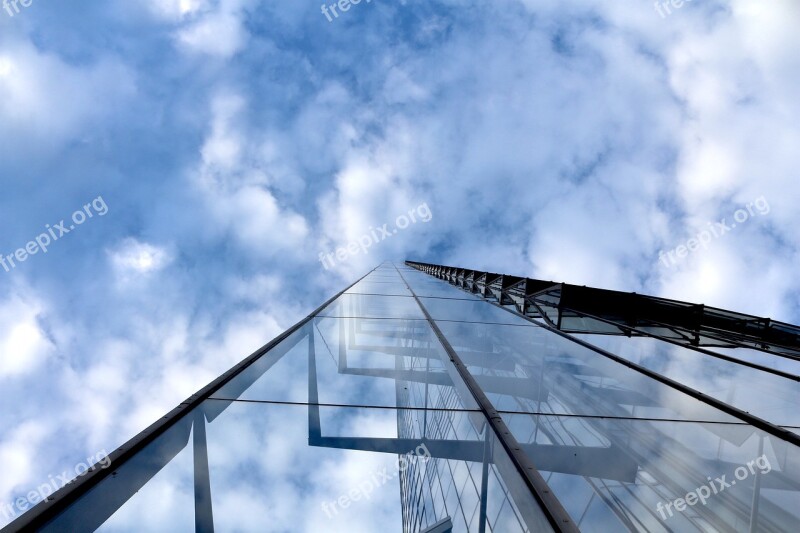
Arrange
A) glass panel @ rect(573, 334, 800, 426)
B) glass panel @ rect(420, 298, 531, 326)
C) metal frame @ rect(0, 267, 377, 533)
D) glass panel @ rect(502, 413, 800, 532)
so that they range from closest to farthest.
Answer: metal frame @ rect(0, 267, 377, 533) < glass panel @ rect(502, 413, 800, 532) < glass panel @ rect(573, 334, 800, 426) < glass panel @ rect(420, 298, 531, 326)

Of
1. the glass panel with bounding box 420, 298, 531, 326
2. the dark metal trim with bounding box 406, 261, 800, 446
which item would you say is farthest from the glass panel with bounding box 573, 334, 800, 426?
the glass panel with bounding box 420, 298, 531, 326

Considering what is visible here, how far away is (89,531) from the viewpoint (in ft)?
7.87

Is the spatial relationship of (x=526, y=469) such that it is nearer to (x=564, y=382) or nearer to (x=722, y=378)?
(x=564, y=382)

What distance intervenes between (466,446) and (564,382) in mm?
1867

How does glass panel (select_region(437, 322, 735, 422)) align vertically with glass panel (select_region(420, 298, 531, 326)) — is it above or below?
below

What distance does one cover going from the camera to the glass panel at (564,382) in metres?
4.20

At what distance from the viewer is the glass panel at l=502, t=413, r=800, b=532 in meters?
2.70

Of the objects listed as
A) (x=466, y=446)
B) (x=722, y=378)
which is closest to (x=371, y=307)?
(x=466, y=446)

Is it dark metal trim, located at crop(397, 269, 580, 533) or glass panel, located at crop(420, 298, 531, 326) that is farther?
glass panel, located at crop(420, 298, 531, 326)

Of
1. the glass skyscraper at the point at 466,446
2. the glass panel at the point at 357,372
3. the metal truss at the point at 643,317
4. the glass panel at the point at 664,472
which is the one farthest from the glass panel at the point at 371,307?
the glass panel at the point at 664,472

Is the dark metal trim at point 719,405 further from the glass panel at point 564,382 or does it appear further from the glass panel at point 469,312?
the glass panel at point 469,312

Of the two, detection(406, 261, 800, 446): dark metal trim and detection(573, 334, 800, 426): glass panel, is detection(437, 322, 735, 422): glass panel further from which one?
detection(573, 334, 800, 426): glass panel

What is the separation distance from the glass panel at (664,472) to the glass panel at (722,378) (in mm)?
925

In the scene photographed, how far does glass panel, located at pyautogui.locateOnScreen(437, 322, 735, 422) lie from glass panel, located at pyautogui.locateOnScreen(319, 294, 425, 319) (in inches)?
89.7
